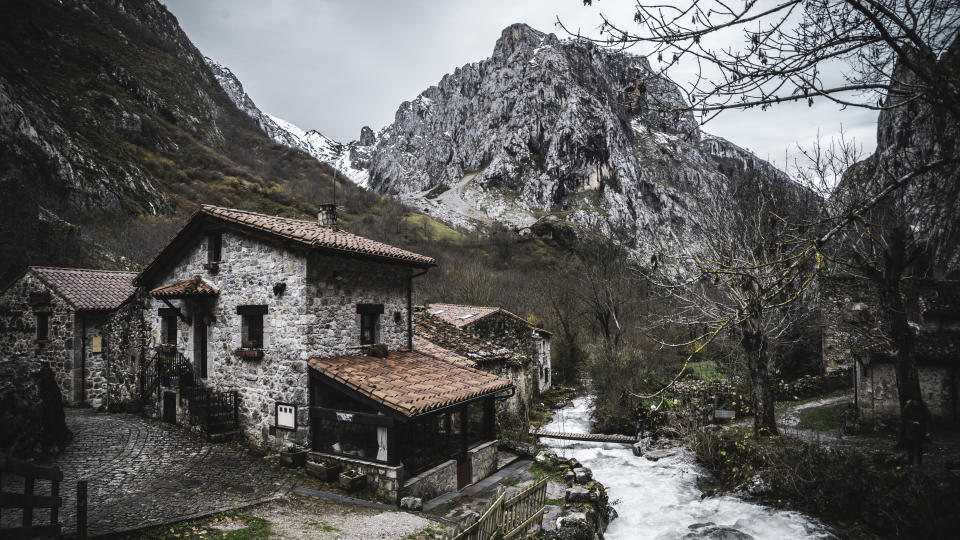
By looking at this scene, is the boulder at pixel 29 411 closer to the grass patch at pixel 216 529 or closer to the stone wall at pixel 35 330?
the grass patch at pixel 216 529

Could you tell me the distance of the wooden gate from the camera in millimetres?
5152

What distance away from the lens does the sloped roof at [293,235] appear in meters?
11.9

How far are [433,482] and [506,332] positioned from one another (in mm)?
13360

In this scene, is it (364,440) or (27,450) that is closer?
(27,450)

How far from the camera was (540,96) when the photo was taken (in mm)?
112375

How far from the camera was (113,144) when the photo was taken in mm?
47719

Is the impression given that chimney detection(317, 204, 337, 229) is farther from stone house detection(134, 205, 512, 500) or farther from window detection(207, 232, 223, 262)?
window detection(207, 232, 223, 262)

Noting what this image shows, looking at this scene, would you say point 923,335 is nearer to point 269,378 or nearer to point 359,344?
point 359,344

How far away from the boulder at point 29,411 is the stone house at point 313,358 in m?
2.93

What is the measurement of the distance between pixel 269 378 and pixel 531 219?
93.5m

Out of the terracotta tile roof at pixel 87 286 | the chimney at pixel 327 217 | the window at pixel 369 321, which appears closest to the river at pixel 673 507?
the window at pixel 369 321

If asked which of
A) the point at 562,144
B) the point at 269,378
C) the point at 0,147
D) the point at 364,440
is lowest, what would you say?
the point at 364,440

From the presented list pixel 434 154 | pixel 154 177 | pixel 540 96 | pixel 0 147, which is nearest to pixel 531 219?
pixel 540 96

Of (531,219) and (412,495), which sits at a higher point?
(531,219)
